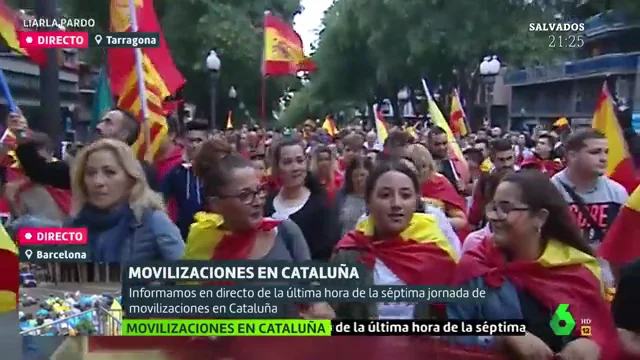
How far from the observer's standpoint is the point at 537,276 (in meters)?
3.37

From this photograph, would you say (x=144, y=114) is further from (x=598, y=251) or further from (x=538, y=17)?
(x=598, y=251)

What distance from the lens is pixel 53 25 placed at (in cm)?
392

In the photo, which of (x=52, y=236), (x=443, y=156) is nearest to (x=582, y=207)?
(x=52, y=236)

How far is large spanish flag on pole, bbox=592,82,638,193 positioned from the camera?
20.4 feet

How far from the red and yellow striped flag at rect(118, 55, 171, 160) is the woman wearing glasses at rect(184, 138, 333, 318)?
161 centimetres

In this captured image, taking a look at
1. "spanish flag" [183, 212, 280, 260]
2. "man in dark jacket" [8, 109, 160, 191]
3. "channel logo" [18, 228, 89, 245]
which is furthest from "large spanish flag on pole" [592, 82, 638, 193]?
"channel logo" [18, 228, 89, 245]

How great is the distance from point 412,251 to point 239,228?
0.57 metres

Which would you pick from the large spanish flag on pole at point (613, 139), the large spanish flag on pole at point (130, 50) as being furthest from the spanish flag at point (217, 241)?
the large spanish flag on pole at point (613, 139)

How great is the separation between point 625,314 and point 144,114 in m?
3.33

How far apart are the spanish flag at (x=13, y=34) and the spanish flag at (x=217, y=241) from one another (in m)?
0.85

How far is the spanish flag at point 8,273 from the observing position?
3270mm

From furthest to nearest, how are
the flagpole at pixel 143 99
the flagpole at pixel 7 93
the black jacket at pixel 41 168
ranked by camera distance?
the flagpole at pixel 143 99
the black jacket at pixel 41 168
the flagpole at pixel 7 93

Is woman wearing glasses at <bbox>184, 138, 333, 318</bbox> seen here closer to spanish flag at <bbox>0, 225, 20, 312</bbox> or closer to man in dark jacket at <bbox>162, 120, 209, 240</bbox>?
man in dark jacket at <bbox>162, 120, 209, 240</bbox>

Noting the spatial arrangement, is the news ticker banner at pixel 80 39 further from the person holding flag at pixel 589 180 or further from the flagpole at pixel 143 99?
the person holding flag at pixel 589 180
